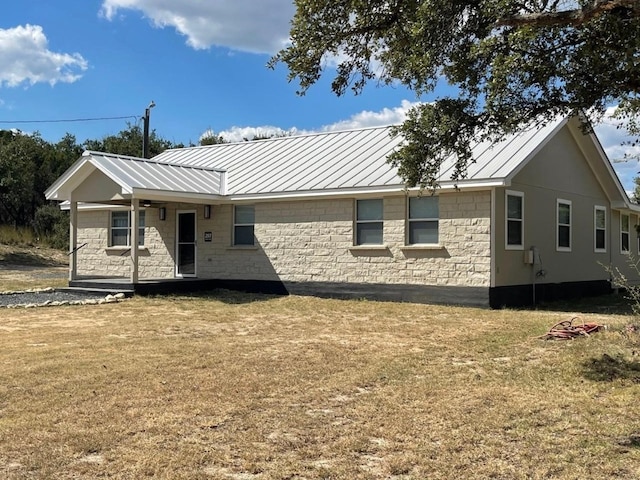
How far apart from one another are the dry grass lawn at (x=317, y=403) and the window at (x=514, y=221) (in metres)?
3.84

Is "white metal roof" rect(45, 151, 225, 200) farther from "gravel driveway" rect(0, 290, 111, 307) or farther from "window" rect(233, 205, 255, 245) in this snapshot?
"gravel driveway" rect(0, 290, 111, 307)

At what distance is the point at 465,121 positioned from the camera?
8.65 metres

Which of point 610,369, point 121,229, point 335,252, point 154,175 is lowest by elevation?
point 610,369

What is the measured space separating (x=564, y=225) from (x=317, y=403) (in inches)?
520

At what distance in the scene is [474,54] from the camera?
24.9 feet

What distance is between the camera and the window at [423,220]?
595 inches

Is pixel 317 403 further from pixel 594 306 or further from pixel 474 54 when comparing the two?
pixel 594 306

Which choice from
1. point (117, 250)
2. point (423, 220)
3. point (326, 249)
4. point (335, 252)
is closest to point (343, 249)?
point (335, 252)

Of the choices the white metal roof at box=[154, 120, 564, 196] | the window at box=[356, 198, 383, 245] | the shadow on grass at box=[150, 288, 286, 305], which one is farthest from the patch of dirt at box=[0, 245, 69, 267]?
the window at box=[356, 198, 383, 245]

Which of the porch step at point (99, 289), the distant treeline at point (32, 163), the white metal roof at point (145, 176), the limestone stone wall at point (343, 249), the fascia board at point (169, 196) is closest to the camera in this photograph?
the limestone stone wall at point (343, 249)

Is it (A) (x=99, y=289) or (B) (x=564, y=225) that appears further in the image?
(B) (x=564, y=225)

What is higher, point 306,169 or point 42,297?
point 306,169

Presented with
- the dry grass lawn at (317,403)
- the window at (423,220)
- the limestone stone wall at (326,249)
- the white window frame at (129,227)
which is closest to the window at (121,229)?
the white window frame at (129,227)

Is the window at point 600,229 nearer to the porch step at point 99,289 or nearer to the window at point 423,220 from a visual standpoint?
the window at point 423,220
